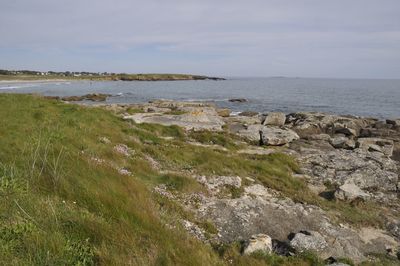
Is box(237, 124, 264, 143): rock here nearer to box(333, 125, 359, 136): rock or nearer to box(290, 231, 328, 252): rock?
box(333, 125, 359, 136): rock

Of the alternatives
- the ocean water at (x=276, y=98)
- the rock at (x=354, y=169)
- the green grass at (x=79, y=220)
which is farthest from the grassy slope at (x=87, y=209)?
the ocean water at (x=276, y=98)

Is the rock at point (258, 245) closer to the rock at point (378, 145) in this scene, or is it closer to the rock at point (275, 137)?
the rock at point (275, 137)

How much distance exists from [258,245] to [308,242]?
176 cm

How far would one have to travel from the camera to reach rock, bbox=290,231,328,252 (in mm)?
10802

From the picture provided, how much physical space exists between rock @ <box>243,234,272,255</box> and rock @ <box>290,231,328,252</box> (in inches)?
31.1

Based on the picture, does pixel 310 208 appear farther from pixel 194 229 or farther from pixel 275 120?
pixel 275 120

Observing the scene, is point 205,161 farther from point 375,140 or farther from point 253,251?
point 375,140

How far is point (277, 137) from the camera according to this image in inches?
1131

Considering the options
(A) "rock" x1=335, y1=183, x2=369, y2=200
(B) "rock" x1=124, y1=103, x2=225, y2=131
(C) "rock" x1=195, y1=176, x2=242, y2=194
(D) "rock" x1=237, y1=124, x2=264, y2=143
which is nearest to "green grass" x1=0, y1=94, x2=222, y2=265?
(C) "rock" x1=195, y1=176, x2=242, y2=194

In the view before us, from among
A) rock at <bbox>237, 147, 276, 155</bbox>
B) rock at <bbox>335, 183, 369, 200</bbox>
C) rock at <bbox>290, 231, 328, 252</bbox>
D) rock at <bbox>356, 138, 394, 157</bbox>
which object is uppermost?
rock at <bbox>237, 147, 276, 155</bbox>

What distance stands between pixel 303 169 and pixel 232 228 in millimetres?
10376

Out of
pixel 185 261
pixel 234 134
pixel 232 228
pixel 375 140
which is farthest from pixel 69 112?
pixel 375 140

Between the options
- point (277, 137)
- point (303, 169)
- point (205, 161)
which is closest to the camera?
point (205, 161)

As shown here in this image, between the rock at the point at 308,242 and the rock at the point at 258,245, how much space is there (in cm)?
79
